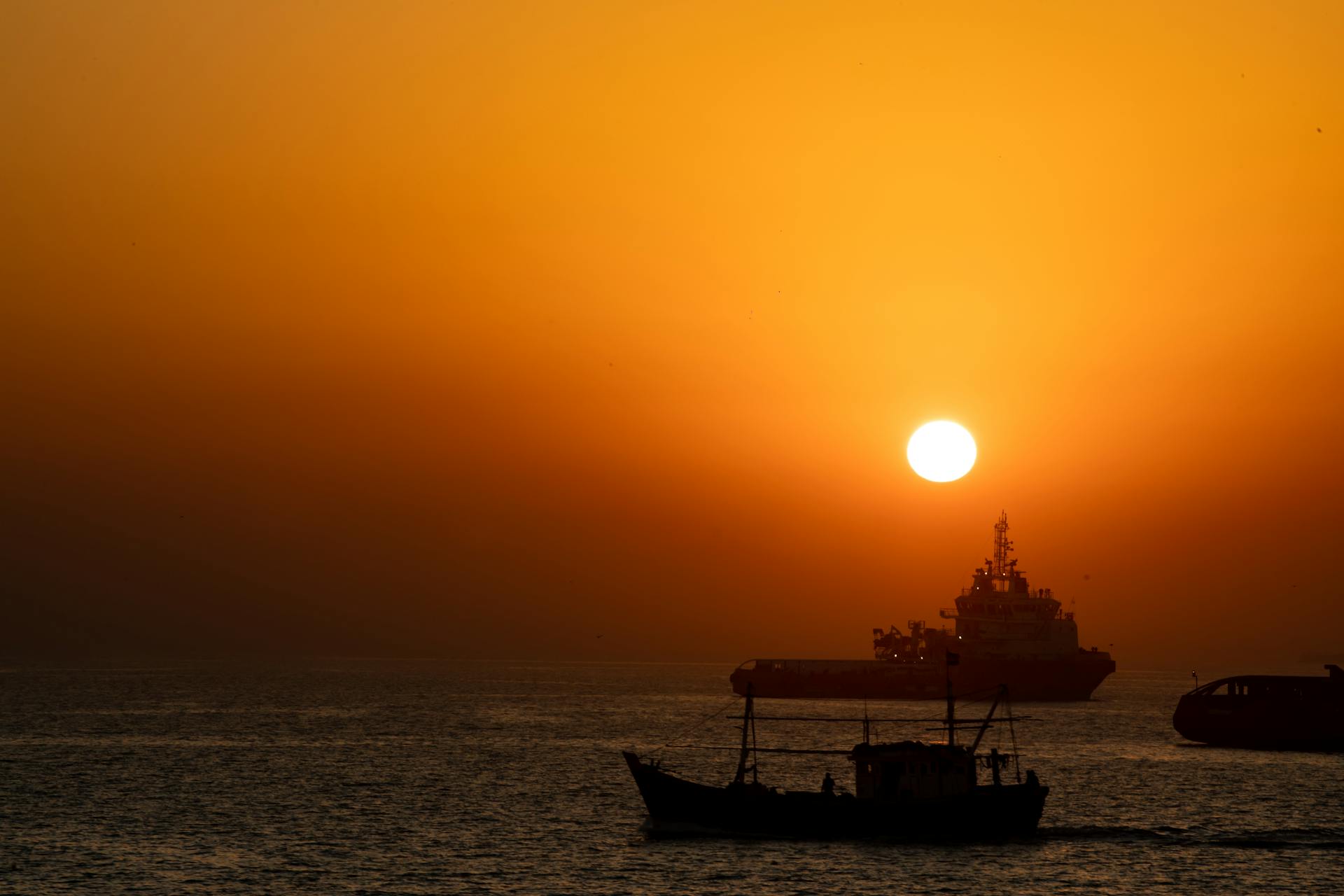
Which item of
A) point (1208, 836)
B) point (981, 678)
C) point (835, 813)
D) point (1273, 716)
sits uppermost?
point (981, 678)

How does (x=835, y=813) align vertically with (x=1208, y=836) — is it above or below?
above

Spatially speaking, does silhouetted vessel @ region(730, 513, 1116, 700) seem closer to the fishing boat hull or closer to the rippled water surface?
the rippled water surface

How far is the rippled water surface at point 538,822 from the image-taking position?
5759cm

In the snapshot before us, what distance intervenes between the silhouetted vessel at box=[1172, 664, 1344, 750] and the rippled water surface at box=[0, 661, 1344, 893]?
243cm

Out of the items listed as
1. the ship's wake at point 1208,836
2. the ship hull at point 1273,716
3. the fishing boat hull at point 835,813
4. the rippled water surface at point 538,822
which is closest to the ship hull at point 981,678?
the rippled water surface at point 538,822

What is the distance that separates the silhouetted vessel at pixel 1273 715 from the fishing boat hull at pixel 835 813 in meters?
63.1

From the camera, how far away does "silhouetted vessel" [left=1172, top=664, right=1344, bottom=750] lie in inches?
4749

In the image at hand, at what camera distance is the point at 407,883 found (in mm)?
56312

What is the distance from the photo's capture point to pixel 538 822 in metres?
72.7

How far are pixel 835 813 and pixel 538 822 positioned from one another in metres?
16.9

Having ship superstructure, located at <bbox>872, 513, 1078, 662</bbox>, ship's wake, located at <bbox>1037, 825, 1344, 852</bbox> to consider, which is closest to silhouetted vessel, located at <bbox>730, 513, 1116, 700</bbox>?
ship superstructure, located at <bbox>872, 513, 1078, 662</bbox>

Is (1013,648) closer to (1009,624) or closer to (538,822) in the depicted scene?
(1009,624)

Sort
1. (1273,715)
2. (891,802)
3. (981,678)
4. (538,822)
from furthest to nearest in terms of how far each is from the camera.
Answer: (981,678) < (1273,715) < (538,822) < (891,802)

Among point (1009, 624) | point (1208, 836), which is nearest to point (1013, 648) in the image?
point (1009, 624)
